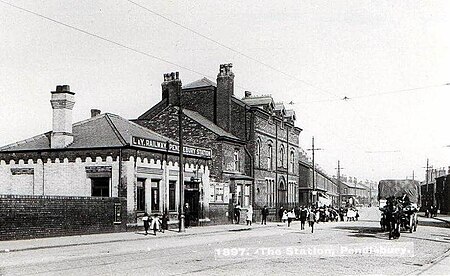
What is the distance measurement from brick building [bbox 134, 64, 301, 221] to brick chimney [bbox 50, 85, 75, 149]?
1221cm

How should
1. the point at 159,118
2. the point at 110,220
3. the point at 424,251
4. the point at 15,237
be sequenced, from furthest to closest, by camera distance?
the point at 159,118
the point at 110,220
the point at 15,237
the point at 424,251

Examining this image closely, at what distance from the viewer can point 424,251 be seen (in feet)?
66.8

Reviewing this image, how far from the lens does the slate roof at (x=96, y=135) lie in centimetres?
3095

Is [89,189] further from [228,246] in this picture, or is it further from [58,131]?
[228,246]

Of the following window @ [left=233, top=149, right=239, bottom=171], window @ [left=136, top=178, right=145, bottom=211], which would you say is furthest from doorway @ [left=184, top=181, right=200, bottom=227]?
window @ [left=233, top=149, right=239, bottom=171]

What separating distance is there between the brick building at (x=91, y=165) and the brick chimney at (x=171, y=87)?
1572 centimetres

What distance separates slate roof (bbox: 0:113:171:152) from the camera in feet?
102

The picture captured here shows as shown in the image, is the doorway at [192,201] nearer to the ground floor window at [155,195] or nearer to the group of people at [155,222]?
the ground floor window at [155,195]

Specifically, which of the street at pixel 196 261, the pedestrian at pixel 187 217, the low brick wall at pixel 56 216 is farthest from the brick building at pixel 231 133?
the street at pixel 196 261

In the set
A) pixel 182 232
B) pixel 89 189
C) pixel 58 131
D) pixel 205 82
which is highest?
pixel 205 82

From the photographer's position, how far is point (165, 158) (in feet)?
110

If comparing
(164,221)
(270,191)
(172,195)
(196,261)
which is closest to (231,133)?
(270,191)

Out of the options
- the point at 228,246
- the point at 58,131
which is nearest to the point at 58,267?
the point at 228,246

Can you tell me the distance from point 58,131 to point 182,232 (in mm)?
9032
